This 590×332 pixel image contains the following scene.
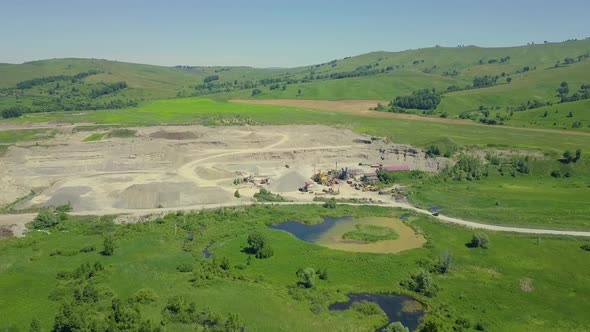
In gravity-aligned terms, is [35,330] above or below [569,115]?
below

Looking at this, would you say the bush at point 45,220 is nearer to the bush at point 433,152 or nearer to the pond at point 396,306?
the pond at point 396,306

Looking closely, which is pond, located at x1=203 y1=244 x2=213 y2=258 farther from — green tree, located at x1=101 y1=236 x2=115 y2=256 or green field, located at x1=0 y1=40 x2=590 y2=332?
green tree, located at x1=101 y1=236 x2=115 y2=256

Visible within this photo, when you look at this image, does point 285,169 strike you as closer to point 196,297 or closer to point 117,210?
point 117,210

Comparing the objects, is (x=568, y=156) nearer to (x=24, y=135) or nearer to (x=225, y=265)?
(x=225, y=265)

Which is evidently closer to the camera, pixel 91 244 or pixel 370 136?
pixel 91 244

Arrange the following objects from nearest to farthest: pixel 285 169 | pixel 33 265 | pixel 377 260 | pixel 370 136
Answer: pixel 33 265 → pixel 377 260 → pixel 285 169 → pixel 370 136

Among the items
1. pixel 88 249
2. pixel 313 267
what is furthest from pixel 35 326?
pixel 313 267

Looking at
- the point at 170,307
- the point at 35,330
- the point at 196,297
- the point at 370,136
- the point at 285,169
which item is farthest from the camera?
the point at 370,136

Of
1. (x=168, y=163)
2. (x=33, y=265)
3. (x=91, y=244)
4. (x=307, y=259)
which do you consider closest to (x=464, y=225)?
(x=307, y=259)
